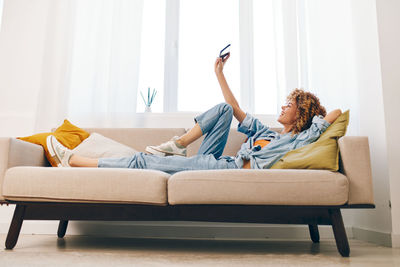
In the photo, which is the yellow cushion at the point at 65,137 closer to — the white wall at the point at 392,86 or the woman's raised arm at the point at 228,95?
the woman's raised arm at the point at 228,95

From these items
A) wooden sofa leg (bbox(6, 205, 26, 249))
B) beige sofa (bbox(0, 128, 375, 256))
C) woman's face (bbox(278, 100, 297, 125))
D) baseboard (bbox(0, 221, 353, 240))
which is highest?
woman's face (bbox(278, 100, 297, 125))

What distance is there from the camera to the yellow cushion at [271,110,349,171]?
1835 millimetres

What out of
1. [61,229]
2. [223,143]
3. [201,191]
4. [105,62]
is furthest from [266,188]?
[105,62]

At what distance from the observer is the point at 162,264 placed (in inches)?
60.1

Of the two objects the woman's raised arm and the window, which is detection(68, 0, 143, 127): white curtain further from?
the woman's raised arm

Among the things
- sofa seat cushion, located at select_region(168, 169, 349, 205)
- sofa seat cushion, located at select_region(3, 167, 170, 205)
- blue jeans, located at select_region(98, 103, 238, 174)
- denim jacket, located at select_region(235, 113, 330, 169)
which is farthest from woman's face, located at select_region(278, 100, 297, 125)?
sofa seat cushion, located at select_region(3, 167, 170, 205)

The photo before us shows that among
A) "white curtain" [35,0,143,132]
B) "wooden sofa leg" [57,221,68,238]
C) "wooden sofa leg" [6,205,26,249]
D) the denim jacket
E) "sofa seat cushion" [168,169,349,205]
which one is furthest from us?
"white curtain" [35,0,143,132]

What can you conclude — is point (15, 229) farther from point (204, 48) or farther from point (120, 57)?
point (204, 48)

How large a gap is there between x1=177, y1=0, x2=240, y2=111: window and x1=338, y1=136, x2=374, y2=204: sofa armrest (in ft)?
4.88

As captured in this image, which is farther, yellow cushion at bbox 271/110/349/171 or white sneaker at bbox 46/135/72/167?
white sneaker at bbox 46/135/72/167

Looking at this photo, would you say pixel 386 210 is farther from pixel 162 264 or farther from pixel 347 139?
pixel 162 264

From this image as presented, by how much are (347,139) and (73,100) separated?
205cm

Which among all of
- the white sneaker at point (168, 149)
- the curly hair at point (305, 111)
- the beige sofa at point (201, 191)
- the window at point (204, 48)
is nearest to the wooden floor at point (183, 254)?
the beige sofa at point (201, 191)

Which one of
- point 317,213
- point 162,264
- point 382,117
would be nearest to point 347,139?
point 317,213
